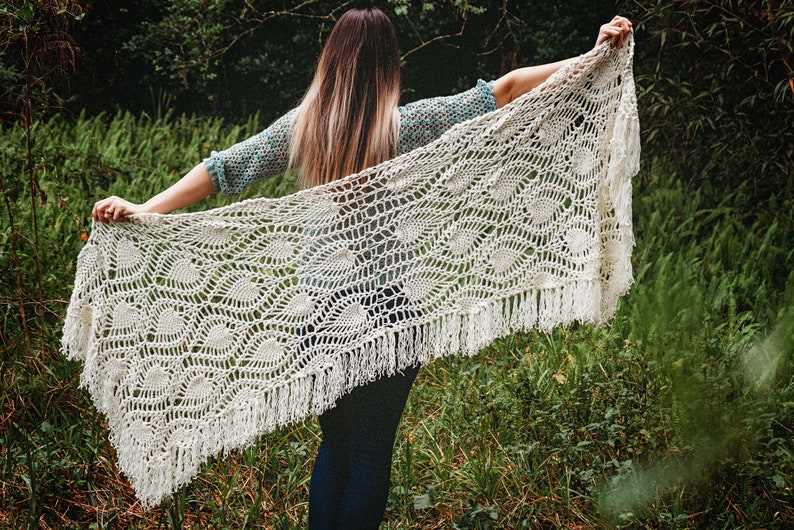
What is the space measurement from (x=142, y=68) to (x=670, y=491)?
6.18 meters

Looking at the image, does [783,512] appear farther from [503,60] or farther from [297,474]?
[503,60]

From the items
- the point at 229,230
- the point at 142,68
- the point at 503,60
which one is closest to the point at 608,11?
the point at 503,60

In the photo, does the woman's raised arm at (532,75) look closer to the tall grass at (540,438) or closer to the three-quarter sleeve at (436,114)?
the three-quarter sleeve at (436,114)

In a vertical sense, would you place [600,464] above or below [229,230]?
below

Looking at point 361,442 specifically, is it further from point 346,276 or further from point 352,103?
point 352,103

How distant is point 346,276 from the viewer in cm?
203

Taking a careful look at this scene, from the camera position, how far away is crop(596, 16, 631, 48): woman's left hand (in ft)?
6.89

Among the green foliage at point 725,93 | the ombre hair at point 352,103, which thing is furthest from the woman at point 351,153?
the green foliage at point 725,93

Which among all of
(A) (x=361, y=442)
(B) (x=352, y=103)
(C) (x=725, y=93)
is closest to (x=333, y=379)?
(A) (x=361, y=442)

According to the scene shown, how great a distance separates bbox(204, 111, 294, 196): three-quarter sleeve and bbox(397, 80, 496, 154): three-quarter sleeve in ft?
1.03

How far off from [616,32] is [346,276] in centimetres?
101

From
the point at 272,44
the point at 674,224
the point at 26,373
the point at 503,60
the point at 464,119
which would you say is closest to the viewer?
the point at 464,119

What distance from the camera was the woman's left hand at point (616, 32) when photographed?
2.10 m

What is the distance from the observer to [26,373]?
3238 millimetres
